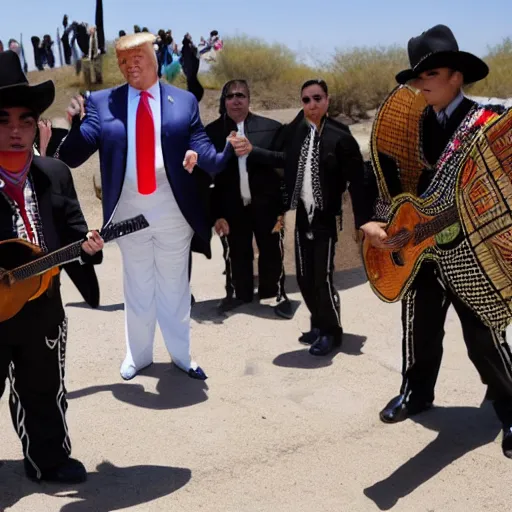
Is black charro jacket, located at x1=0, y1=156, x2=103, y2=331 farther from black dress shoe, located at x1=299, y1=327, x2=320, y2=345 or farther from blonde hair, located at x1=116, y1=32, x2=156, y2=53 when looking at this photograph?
black dress shoe, located at x1=299, y1=327, x2=320, y2=345

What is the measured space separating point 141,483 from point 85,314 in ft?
9.38

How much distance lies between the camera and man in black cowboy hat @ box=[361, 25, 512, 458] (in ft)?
12.2

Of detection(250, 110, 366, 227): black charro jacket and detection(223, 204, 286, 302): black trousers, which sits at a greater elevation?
detection(250, 110, 366, 227): black charro jacket

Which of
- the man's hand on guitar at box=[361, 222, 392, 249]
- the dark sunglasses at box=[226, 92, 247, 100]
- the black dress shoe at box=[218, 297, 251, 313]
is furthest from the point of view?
the black dress shoe at box=[218, 297, 251, 313]

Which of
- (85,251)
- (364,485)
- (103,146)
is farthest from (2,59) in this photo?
(364,485)

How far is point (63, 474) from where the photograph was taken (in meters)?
3.76

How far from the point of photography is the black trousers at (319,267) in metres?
5.46

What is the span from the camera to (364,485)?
12.2ft

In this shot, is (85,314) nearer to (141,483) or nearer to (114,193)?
(114,193)

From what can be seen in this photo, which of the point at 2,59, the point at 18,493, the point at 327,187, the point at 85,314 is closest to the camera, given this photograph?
the point at 2,59

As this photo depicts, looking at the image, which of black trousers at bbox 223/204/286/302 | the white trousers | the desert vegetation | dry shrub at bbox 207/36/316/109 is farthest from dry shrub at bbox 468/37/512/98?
the white trousers

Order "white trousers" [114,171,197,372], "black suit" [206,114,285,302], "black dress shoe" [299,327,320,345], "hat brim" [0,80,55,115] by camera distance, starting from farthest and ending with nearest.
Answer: "black suit" [206,114,285,302], "black dress shoe" [299,327,320,345], "white trousers" [114,171,197,372], "hat brim" [0,80,55,115]

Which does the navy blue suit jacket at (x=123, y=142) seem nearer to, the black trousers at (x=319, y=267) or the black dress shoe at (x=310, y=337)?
the black trousers at (x=319, y=267)

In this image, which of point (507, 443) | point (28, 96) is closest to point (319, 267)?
point (507, 443)
